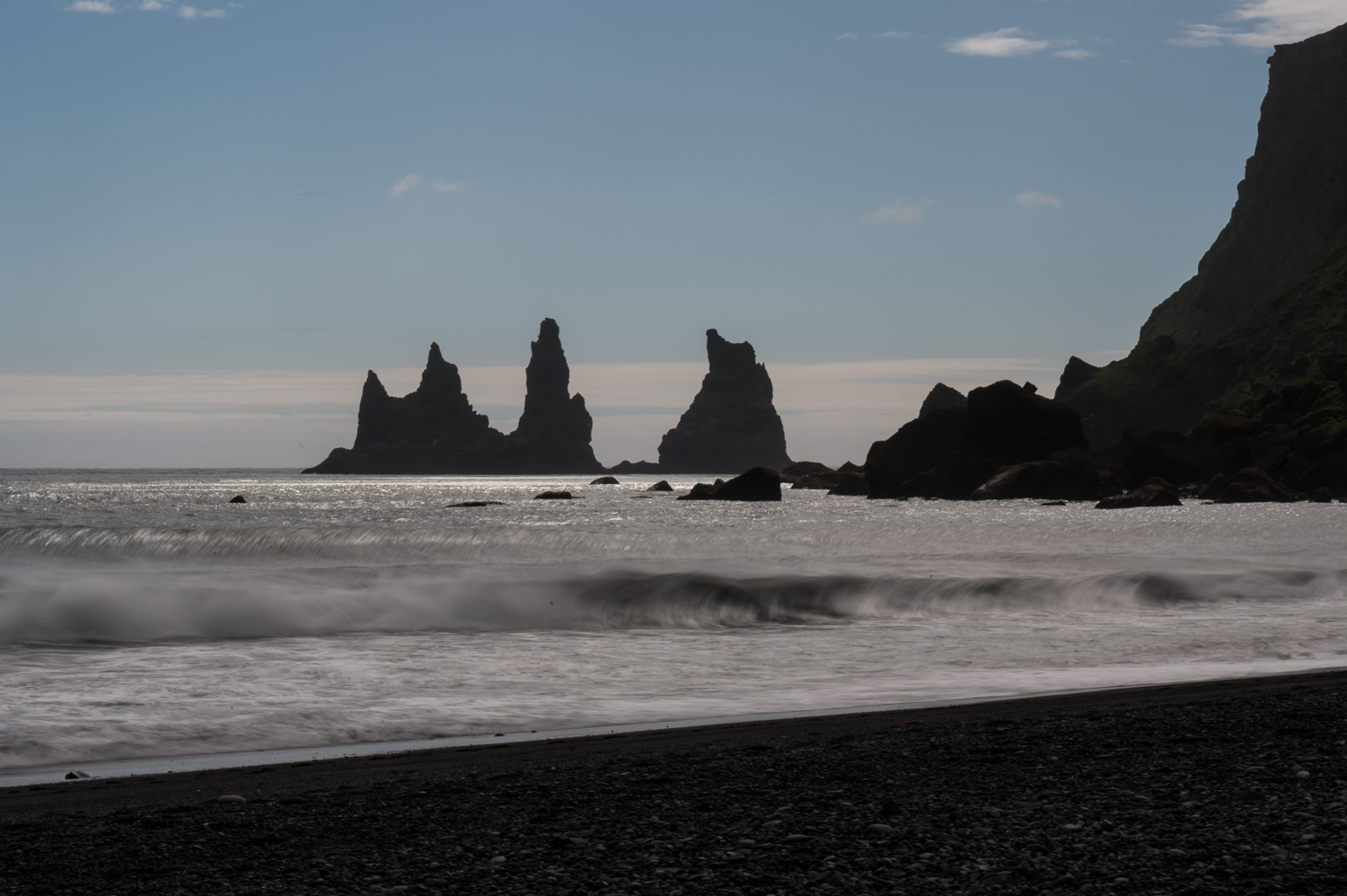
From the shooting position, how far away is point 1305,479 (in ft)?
231

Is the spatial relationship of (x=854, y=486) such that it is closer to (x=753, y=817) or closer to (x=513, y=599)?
(x=513, y=599)

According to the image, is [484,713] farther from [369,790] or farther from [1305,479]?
[1305,479]

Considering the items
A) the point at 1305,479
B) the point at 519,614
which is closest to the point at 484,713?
the point at 519,614

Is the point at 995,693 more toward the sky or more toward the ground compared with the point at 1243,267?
more toward the ground

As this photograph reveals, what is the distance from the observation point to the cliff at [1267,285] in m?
139

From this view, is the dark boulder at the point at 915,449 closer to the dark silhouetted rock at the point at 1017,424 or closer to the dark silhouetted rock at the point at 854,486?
the dark silhouetted rock at the point at 1017,424

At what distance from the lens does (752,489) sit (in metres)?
76.4

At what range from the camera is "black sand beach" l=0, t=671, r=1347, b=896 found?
14.8ft

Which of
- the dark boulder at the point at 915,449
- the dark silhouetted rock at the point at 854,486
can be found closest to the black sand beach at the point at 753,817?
the dark boulder at the point at 915,449

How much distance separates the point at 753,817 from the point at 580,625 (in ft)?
43.0

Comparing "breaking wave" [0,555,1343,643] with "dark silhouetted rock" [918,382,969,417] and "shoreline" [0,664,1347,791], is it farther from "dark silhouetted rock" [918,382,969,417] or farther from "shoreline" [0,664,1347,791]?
"dark silhouetted rock" [918,382,969,417]

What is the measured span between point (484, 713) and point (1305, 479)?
75.4 meters

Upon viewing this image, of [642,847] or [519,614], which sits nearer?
[642,847]

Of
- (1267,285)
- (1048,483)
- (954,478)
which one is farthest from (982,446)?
(1267,285)
